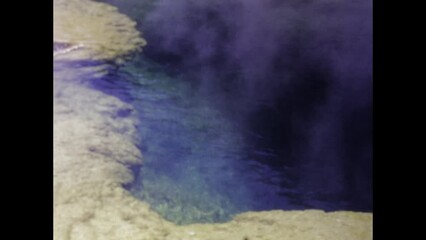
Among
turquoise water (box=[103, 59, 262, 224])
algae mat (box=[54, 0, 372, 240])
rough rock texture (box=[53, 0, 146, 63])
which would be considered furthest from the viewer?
rough rock texture (box=[53, 0, 146, 63])

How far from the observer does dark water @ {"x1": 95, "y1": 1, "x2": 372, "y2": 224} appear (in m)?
3.80

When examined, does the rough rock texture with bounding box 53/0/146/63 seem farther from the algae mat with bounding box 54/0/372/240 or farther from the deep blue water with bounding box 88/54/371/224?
the deep blue water with bounding box 88/54/371/224

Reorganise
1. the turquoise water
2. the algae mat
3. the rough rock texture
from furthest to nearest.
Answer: the rough rock texture, the turquoise water, the algae mat

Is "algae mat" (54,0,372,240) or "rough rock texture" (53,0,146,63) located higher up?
"rough rock texture" (53,0,146,63)

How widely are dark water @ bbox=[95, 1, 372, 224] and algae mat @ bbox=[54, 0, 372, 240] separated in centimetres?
12

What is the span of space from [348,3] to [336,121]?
1140 millimetres

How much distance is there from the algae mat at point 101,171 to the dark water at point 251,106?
119 millimetres

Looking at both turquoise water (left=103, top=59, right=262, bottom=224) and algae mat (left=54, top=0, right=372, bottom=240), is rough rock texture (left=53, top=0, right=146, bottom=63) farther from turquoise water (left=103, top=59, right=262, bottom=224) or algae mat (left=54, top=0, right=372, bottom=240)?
turquoise water (left=103, top=59, right=262, bottom=224)

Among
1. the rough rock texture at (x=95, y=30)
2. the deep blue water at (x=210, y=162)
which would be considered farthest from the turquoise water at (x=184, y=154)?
the rough rock texture at (x=95, y=30)

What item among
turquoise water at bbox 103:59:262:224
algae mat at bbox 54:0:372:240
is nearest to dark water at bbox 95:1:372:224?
turquoise water at bbox 103:59:262:224

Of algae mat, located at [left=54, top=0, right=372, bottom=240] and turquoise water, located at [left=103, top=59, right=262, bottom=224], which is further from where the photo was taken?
turquoise water, located at [left=103, top=59, right=262, bottom=224]

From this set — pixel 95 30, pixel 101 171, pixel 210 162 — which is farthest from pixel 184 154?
pixel 95 30

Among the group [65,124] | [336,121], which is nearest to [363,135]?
[336,121]

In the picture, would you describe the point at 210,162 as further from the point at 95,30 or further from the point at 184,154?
the point at 95,30
